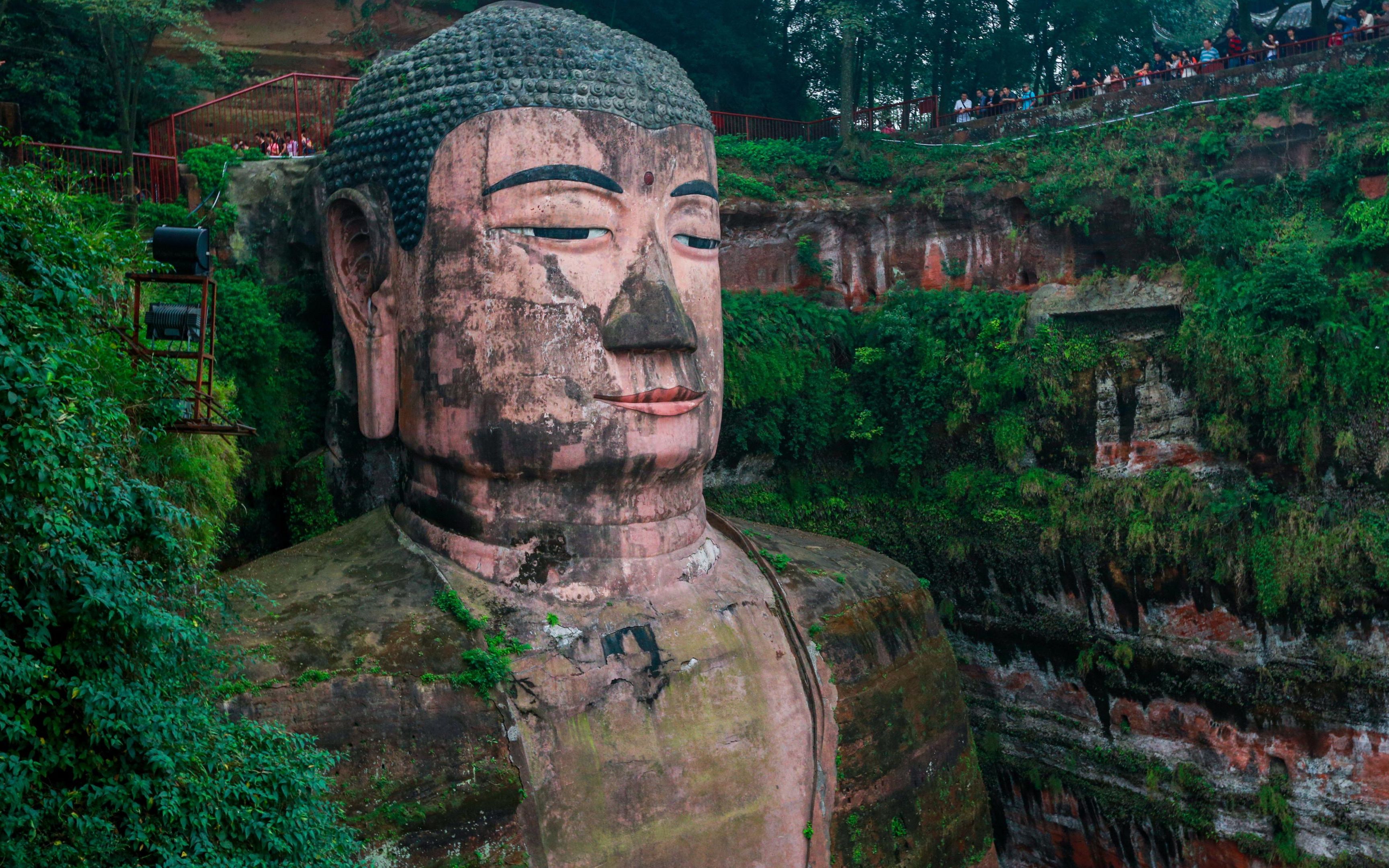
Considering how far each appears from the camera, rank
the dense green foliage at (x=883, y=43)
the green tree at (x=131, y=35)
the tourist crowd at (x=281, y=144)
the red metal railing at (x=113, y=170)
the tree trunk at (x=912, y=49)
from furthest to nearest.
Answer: the tree trunk at (x=912, y=49), the dense green foliage at (x=883, y=43), the tourist crowd at (x=281, y=144), the green tree at (x=131, y=35), the red metal railing at (x=113, y=170)

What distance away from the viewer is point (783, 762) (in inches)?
360

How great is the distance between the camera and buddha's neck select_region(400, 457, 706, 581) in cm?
902

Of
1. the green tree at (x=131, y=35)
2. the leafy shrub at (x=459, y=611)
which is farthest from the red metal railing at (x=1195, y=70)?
the leafy shrub at (x=459, y=611)

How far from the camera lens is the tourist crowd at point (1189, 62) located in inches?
690

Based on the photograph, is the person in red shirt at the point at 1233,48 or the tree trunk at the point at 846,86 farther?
the person in red shirt at the point at 1233,48

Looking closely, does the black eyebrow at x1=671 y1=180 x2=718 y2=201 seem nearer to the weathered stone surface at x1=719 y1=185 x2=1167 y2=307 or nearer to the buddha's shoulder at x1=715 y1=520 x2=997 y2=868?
the buddha's shoulder at x1=715 y1=520 x2=997 y2=868

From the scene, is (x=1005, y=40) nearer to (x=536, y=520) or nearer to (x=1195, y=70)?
(x=1195, y=70)

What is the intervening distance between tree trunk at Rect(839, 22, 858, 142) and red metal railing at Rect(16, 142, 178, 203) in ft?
30.5

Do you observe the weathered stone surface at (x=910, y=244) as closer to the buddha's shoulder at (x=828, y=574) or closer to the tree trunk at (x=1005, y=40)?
the buddha's shoulder at (x=828, y=574)

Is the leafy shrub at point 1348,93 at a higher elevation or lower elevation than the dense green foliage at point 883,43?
lower

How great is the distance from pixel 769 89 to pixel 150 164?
1419 cm

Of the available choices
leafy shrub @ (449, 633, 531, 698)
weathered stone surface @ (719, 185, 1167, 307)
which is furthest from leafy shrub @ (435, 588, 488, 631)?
weathered stone surface @ (719, 185, 1167, 307)

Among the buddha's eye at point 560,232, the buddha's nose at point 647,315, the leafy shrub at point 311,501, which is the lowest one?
the leafy shrub at point 311,501

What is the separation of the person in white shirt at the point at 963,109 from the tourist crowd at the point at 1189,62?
0.02 meters
